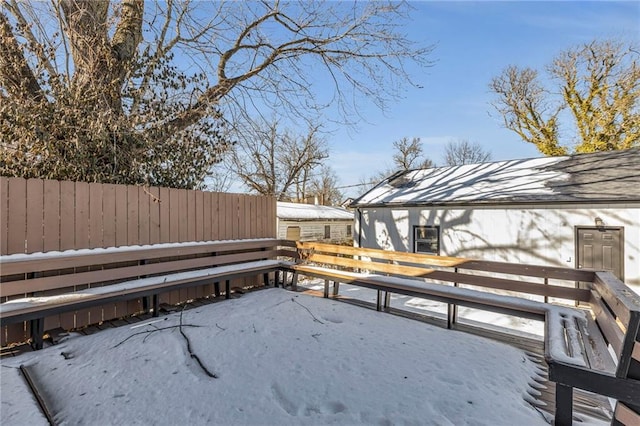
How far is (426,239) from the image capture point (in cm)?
897

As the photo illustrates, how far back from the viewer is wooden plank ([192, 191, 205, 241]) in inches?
218

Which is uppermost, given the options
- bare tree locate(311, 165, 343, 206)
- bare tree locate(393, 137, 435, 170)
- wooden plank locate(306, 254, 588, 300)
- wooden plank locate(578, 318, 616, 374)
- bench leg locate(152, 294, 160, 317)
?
bare tree locate(393, 137, 435, 170)

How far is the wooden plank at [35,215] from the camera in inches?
147

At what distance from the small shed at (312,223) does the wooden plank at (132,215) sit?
480 inches

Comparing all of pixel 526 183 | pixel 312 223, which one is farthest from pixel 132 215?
pixel 312 223

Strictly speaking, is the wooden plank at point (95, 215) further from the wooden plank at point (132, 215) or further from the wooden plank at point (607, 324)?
the wooden plank at point (607, 324)

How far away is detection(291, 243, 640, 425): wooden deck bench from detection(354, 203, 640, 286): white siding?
399 centimetres

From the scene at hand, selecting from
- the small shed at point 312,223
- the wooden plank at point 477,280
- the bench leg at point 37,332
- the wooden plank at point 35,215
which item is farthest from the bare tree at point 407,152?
the bench leg at point 37,332

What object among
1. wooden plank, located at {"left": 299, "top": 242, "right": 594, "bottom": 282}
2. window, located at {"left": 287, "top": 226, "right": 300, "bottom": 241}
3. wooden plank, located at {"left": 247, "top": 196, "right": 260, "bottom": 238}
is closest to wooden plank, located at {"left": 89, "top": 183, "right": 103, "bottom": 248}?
wooden plank, located at {"left": 247, "top": 196, "right": 260, "bottom": 238}

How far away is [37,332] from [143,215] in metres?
1.91

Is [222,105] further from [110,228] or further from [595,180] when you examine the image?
[595,180]

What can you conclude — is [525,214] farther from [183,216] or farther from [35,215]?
[35,215]

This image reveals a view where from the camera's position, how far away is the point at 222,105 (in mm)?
6672

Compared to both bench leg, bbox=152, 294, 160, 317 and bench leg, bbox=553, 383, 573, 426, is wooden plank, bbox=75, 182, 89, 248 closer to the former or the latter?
bench leg, bbox=152, 294, 160, 317
